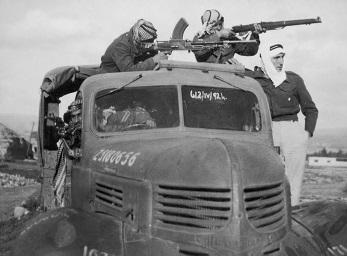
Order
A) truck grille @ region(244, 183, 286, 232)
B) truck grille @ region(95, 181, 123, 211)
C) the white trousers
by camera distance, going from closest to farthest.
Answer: truck grille @ region(244, 183, 286, 232), truck grille @ region(95, 181, 123, 211), the white trousers

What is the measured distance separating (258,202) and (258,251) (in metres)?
0.34

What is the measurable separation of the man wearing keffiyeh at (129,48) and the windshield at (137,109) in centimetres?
118

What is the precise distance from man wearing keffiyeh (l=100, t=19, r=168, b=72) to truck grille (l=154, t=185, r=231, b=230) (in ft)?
9.58

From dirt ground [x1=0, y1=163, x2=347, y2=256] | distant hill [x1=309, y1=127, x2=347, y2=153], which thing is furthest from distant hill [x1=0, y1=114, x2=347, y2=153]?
dirt ground [x1=0, y1=163, x2=347, y2=256]

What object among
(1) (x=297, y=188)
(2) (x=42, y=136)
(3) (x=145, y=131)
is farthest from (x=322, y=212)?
(2) (x=42, y=136)

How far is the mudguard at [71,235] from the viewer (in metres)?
3.92

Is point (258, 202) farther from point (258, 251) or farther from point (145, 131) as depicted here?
point (145, 131)

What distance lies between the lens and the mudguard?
3924 mm

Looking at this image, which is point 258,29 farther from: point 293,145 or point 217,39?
point 293,145

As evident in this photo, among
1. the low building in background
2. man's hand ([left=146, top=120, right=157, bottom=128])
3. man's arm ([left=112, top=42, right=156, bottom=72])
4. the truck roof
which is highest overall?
man's arm ([left=112, top=42, right=156, bottom=72])

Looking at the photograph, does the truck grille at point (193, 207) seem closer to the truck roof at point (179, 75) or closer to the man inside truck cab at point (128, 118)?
the man inside truck cab at point (128, 118)

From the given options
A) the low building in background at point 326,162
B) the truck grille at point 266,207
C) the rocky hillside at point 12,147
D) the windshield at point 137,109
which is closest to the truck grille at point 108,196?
the windshield at point 137,109

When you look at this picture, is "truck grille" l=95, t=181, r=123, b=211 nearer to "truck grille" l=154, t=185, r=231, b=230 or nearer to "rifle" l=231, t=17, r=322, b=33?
"truck grille" l=154, t=185, r=231, b=230

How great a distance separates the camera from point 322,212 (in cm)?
521
